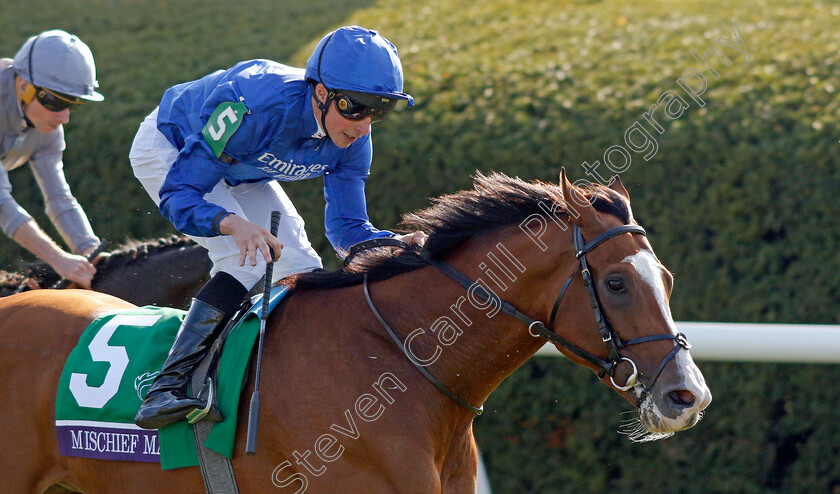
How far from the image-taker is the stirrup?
234 centimetres

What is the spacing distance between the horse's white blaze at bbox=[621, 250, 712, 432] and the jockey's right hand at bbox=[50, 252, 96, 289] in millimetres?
2564

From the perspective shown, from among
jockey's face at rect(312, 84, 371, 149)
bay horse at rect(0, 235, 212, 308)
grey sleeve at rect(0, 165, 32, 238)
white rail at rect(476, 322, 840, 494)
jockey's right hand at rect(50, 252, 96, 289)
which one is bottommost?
white rail at rect(476, 322, 840, 494)

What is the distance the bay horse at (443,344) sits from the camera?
85.1 inches

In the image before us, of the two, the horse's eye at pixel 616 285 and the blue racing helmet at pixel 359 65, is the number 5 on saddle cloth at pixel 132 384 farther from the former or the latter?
the horse's eye at pixel 616 285

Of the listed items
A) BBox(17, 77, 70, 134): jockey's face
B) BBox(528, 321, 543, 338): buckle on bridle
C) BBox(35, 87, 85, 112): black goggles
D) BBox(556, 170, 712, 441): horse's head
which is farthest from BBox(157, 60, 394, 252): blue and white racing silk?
BBox(17, 77, 70, 134): jockey's face

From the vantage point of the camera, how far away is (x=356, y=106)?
100 inches

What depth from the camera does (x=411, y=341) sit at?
2.38 metres

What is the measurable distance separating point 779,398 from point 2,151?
4122 millimetres

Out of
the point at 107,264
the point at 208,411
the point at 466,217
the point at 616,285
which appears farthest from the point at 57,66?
the point at 616,285

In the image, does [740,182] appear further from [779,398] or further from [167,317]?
[167,317]

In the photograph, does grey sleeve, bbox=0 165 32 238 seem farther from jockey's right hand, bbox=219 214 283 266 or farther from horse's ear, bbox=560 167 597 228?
horse's ear, bbox=560 167 597 228

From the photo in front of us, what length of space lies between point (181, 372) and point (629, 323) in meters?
1.28

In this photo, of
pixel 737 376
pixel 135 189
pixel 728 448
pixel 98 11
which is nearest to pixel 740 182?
pixel 737 376

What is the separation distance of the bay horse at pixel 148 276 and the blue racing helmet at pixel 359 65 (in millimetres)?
1529
